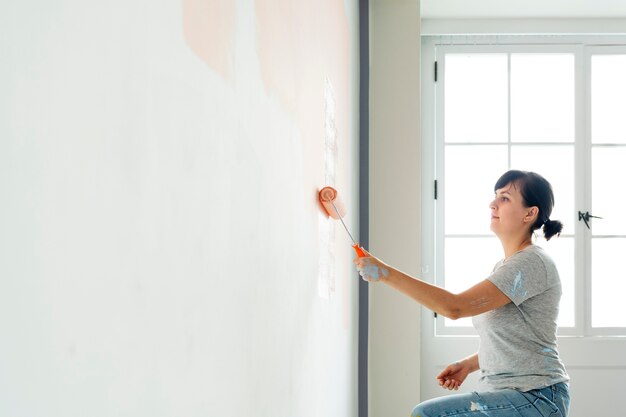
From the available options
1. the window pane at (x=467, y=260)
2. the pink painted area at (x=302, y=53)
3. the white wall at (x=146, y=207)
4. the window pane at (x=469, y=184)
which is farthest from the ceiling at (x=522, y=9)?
the white wall at (x=146, y=207)

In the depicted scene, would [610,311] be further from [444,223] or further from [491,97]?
[491,97]

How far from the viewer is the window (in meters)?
4.38

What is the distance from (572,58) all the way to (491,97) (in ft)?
1.69

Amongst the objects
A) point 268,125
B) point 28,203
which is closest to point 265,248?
point 268,125

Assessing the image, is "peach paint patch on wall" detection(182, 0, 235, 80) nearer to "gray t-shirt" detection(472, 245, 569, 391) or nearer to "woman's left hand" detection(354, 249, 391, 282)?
"woman's left hand" detection(354, 249, 391, 282)

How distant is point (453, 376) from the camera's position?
8.84 ft

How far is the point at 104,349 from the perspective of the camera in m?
0.55

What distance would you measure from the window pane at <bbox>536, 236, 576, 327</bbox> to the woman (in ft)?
6.20

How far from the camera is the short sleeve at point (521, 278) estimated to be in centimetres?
237

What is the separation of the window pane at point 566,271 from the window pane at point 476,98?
661mm

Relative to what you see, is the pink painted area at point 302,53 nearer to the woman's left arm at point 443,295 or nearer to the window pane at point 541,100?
the woman's left arm at point 443,295

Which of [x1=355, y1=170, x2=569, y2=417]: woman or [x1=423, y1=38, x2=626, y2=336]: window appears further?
[x1=423, y1=38, x2=626, y2=336]: window

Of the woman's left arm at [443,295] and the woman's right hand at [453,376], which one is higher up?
the woman's left arm at [443,295]

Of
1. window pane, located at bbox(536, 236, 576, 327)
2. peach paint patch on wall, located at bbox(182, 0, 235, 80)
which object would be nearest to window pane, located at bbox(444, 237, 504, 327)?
window pane, located at bbox(536, 236, 576, 327)
